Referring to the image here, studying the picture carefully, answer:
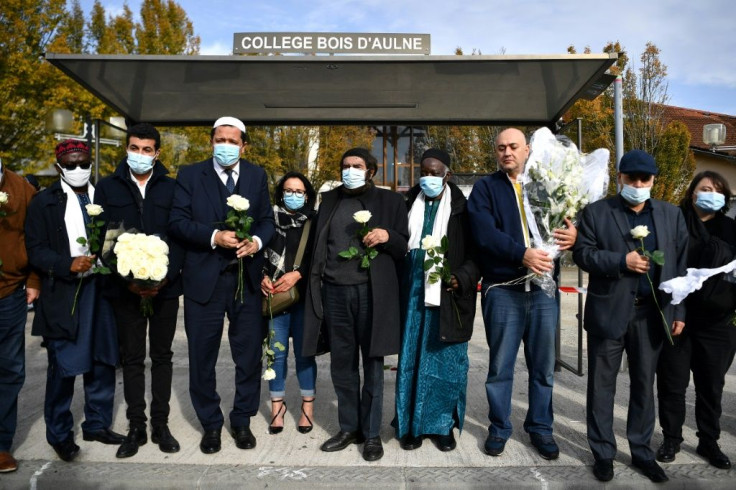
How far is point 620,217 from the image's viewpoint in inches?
147

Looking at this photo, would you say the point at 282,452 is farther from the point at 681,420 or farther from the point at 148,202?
the point at 681,420

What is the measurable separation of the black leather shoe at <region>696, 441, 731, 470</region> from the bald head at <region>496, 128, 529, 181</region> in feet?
7.19

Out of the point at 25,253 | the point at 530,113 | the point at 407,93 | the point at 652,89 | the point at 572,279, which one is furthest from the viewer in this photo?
the point at 652,89

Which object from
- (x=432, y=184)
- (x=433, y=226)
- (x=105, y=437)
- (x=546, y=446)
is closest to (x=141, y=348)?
(x=105, y=437)

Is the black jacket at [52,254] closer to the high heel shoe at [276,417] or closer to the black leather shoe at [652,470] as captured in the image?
the high heel shoe at [276,417]

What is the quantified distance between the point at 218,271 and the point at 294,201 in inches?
32.3

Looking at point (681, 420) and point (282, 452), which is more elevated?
point (681, 420)

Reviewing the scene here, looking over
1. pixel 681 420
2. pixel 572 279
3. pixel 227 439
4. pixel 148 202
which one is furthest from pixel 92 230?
pixel 572 279

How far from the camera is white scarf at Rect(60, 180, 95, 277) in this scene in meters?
4.00

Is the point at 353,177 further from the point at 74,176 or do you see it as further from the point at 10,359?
the point at 10,359

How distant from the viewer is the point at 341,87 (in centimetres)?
584

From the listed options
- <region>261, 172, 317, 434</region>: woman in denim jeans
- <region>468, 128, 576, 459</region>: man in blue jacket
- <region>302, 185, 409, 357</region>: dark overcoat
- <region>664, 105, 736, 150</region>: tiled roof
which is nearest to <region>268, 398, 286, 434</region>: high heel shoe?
<region>261, 172, 317, 434</region>: woman in denim jeans

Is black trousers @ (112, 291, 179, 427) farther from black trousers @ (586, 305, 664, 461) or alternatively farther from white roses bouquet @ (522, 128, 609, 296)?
black trousers @ (586, 305, 664, 461)

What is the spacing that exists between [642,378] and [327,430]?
2.29 metres
